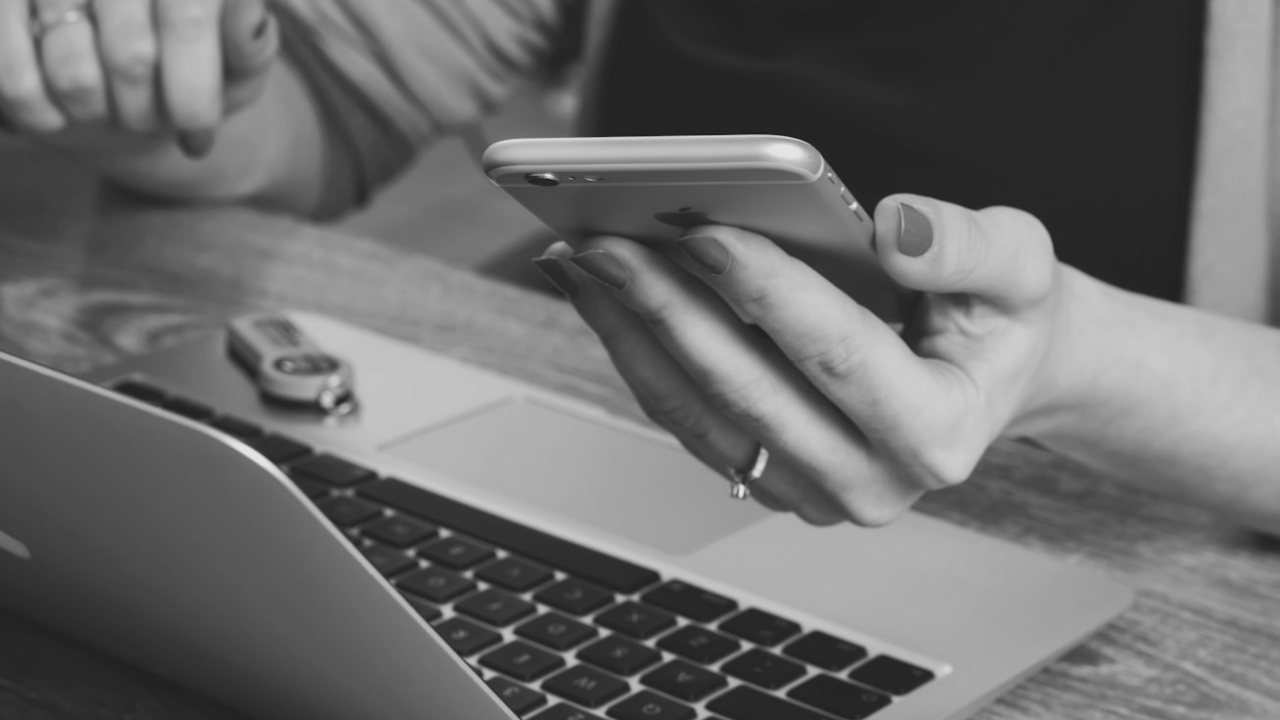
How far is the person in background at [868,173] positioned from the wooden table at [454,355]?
0.03 m

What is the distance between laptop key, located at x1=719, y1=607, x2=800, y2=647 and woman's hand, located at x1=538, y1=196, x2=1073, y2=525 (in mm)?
38

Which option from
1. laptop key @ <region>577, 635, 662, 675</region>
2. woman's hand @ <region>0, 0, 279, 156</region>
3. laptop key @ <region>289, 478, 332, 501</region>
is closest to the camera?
laptop key @ <region>577, 635, 662, 675</region>

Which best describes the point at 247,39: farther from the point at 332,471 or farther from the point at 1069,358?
Result: the point at 1069,358

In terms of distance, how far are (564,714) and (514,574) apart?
0.28 ft

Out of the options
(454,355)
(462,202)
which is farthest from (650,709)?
(462,202)

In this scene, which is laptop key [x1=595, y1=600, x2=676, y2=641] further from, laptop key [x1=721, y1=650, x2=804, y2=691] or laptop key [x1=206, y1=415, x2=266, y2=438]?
laptop key [x1=206, y1=415, x2=266, y2=438]

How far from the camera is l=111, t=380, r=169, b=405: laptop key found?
653mm

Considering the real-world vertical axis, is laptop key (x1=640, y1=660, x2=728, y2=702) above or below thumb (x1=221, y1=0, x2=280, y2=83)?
below

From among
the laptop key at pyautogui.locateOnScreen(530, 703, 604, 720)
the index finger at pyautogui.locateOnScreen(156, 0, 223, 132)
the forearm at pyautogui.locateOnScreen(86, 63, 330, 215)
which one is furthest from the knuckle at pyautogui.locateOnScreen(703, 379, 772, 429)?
the forearm at pyautogui.locateOnScreen(86, 63, 330, 215)

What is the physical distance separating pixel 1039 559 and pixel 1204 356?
112mm

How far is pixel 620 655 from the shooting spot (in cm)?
47

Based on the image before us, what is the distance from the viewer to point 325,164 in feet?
3.52

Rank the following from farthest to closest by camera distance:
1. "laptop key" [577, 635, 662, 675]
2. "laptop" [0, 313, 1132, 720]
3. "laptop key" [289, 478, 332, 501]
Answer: "laptop key" [289, 478, 332, 501]
"laptop key" [577, 635, 662, 675]
"laptop" [0, 313, 1132, 720]

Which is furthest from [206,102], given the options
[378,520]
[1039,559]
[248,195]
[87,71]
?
[1039,559]
